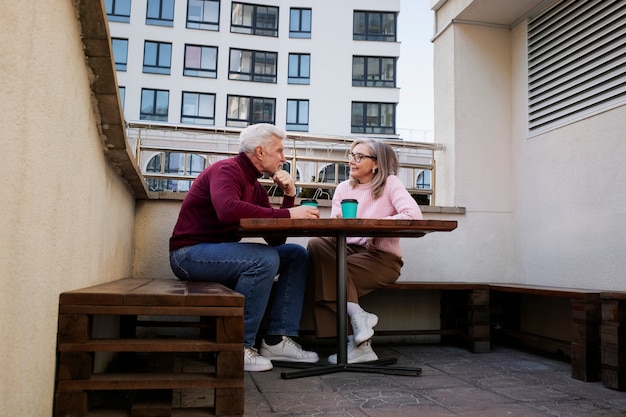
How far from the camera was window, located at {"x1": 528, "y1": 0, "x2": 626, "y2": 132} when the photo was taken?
12.0 feet

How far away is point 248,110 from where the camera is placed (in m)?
26.8

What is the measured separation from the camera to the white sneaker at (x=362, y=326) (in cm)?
318

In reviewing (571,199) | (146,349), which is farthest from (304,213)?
(571,199)

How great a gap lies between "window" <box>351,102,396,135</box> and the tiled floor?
80.3ft

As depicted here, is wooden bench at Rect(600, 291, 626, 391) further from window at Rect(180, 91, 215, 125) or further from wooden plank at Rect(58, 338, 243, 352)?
window at Rect(180, 91, 215, 125)

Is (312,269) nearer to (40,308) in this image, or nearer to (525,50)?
(40,308)

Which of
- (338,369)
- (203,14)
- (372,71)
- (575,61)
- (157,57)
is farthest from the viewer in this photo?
(372,71)

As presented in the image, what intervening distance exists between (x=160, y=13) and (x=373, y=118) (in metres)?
11.2

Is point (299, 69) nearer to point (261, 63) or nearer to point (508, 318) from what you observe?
point (261, 63)

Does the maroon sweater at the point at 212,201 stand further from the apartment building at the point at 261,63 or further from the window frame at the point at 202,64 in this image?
the window frame at the point at 202,64

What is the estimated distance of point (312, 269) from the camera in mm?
3475

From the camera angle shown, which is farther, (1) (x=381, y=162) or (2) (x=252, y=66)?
(2) (x=252, y=66)

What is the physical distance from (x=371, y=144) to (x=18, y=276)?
254cm

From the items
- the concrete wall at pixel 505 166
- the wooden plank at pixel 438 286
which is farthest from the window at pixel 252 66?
the wooden plank at pixel 438 286
